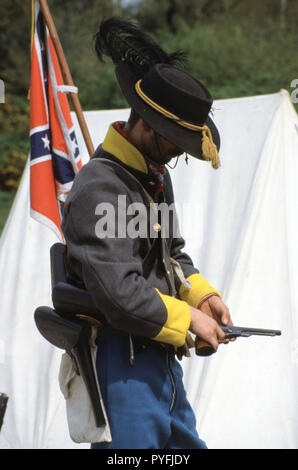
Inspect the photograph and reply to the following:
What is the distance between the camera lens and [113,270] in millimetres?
1571

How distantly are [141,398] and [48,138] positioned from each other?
5.36 ft

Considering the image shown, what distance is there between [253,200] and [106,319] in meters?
1.68

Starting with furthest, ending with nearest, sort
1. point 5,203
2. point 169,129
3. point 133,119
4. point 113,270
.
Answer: point 5,203, point 133,119, point 169,129, point 113,270

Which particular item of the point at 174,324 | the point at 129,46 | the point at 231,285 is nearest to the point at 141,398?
the point at 174,324

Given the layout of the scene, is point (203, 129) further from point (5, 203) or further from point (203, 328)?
point (5, 203)

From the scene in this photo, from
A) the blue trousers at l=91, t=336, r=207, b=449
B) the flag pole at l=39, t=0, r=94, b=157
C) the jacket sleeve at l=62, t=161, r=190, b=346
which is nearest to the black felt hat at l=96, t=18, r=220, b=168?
the jacket sleeve at l=62, t=161, r=190, b=346

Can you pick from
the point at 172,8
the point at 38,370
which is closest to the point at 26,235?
the point at 38,370

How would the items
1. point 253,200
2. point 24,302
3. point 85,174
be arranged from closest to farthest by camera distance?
point 85,174
point 253,200
point 24,302

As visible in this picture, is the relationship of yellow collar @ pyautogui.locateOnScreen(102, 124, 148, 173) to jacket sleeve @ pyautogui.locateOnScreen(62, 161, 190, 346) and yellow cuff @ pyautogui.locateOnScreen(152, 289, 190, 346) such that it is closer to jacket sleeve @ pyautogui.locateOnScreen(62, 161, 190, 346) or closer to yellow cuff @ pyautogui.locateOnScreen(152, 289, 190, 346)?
jacket sleeve @ pyautogui.locateOnScreen(62, 161, 190, 346)

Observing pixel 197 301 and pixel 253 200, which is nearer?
pixel 197 301

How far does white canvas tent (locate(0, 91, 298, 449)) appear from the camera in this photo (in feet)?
9.37
